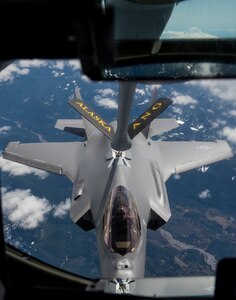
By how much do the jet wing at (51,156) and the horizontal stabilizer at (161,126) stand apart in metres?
2.86

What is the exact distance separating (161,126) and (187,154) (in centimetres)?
182

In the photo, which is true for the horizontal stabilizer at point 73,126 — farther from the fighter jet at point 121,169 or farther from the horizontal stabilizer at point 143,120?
the horizontal stabilizer at point 143,120

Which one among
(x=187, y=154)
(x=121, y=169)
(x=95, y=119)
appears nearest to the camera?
(x=121, y=169)

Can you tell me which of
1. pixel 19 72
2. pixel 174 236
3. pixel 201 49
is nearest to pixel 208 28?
pixel 201 49

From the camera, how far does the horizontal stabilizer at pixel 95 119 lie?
415 inches

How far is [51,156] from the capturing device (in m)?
12.5

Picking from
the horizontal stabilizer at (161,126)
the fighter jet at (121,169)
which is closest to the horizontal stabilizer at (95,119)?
the fighter jet at (121,169)

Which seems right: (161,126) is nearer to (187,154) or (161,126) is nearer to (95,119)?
(187,154)

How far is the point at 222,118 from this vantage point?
95312 millimetres

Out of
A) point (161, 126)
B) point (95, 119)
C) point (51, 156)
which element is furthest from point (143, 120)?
point (161, 126)

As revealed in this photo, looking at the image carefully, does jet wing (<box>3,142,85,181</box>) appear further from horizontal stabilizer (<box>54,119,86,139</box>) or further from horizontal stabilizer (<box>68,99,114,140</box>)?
horizontal stabilizer (<box>68,99,114,140</box>)

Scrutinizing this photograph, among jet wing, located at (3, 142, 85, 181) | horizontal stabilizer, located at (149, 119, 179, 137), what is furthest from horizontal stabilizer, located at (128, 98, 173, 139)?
horizontal stabilizer, located at (149, 119, 179, 137)

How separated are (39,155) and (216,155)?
20.3 ft

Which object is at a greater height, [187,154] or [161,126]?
[161,126]
